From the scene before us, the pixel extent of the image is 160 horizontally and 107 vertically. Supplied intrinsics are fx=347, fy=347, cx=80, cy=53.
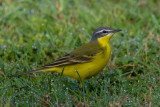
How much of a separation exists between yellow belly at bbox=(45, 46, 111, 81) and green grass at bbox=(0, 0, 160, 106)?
24 cm

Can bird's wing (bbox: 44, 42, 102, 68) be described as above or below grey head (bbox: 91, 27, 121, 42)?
below

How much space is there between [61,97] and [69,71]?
871 mm

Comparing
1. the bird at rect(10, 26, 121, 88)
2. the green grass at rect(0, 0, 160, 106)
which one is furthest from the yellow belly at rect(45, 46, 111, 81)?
the green grass at rect(0, 0, 160, 106)

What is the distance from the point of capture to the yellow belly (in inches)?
249

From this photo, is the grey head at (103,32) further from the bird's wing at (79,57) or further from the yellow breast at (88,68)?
the yellow breast at (88,68)

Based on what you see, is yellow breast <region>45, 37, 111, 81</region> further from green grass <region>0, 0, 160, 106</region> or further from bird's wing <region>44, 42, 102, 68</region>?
green grass <region>0, 0, 160, 106</region>

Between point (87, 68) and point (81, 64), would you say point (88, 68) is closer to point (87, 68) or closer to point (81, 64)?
point (87, 68)

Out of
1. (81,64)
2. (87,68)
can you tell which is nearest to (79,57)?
(81,64)

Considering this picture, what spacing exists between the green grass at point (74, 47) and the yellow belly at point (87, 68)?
236 mm

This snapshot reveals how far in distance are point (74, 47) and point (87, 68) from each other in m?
1.84

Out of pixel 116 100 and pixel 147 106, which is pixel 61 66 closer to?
pixel 116 100

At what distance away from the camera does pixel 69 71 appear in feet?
20.9

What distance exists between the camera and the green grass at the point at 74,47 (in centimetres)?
568

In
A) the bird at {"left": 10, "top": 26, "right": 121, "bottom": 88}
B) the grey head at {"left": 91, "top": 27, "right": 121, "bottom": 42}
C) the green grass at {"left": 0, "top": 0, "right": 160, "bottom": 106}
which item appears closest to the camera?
the green grass at {"left": 0, "top": 0, "right": 160, "bottom": 106}
